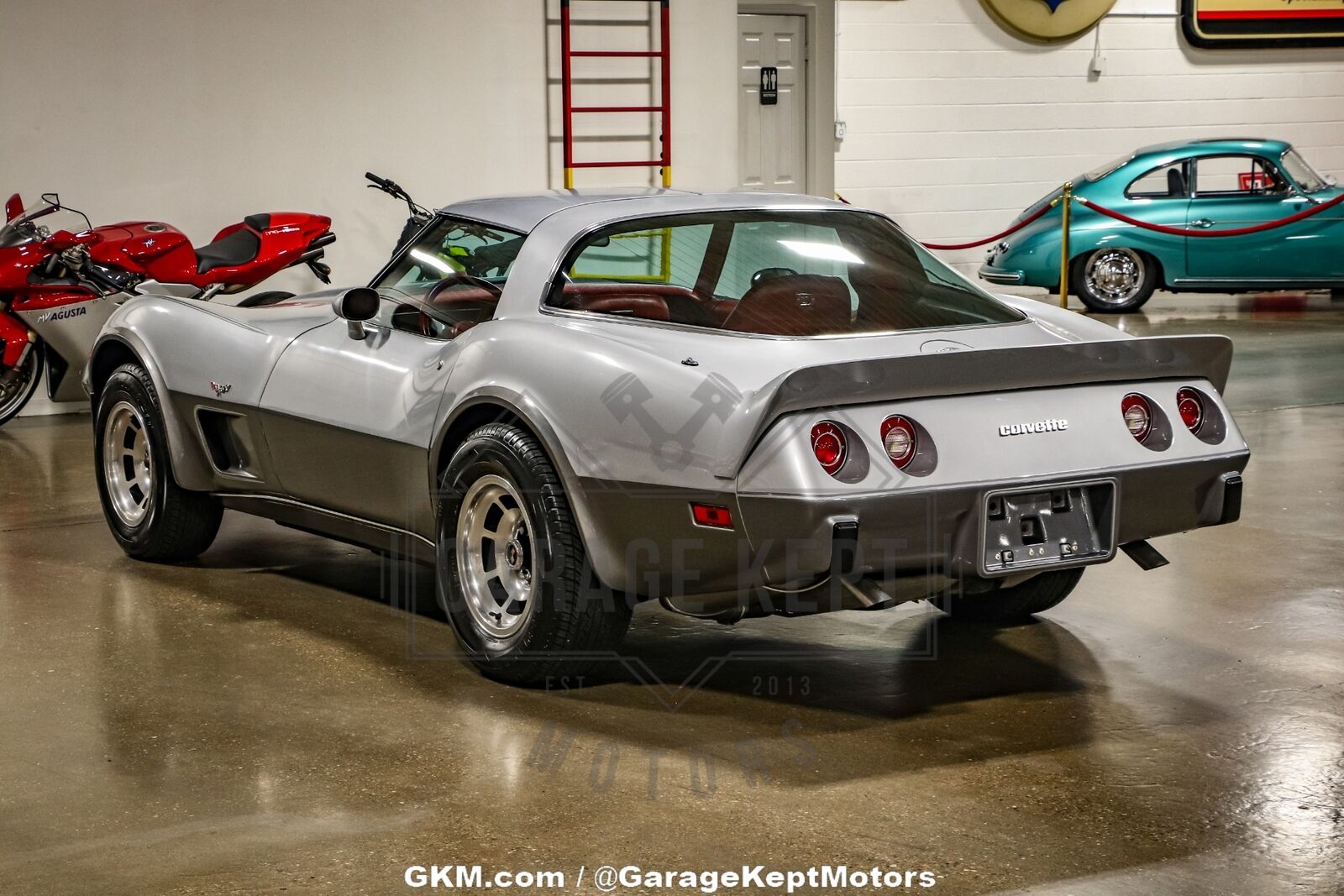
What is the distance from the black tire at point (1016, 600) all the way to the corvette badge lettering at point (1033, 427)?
970mm

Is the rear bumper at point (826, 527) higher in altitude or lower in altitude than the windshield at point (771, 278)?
lower

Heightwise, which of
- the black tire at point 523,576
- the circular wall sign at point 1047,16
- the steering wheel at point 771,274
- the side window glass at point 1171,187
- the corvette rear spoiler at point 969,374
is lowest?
the black tire at point 523,576

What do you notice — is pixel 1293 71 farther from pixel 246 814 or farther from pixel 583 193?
pixel 246 814

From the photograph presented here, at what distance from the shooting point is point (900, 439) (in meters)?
3.69

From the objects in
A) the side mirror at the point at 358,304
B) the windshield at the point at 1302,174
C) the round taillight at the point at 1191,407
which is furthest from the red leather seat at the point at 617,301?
the windshield at the point at 1302,174

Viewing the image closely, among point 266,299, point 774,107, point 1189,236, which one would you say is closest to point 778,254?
point 266,299

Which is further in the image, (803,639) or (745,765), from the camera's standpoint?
→ (803,639)

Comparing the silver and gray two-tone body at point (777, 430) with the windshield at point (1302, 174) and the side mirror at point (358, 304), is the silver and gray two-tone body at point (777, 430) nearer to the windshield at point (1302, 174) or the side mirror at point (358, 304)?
the side mirror at point (358, 304)

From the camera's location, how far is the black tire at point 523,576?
398 centimetres

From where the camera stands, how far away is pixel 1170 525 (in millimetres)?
4012

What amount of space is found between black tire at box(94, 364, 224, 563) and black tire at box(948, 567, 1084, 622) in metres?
2.50

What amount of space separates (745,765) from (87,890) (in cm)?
139

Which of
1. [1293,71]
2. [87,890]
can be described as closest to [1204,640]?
[87,890]

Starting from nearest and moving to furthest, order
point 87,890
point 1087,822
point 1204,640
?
point 87,890, point 1087,822, point 1204,640
